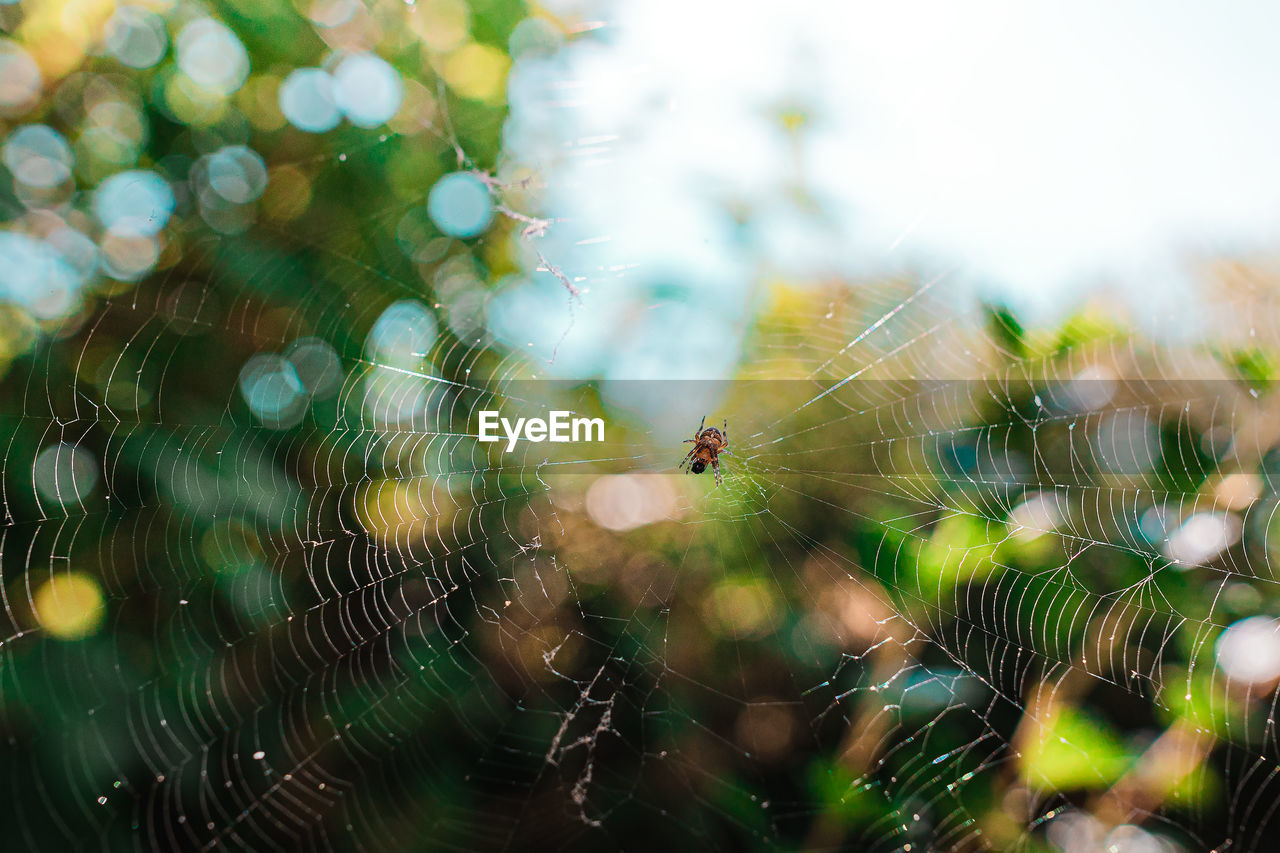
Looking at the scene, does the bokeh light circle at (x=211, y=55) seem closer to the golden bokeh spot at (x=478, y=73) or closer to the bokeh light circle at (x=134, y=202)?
the bokeh light circle at (x=134, y=202)

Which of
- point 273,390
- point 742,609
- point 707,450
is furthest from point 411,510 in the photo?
point 742,609

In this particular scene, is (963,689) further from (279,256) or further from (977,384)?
(279,256)

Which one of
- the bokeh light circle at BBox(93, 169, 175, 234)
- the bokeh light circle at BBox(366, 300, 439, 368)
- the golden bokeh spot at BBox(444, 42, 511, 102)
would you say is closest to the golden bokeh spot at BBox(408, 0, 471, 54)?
the golden bokeh spot at BBox(444, 42, 511, 102)

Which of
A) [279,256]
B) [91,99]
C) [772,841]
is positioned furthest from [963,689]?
[91,99]

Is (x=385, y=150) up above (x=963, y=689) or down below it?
above

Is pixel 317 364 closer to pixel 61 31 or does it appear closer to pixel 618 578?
pixel 61 31

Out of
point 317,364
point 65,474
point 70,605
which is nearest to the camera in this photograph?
point 70,605

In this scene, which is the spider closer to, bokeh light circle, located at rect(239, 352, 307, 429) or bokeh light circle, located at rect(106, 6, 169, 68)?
bokeh light circle, located at rect(239, 352, 307, 429)

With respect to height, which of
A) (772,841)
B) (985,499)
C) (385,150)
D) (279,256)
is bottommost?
(772,841)
